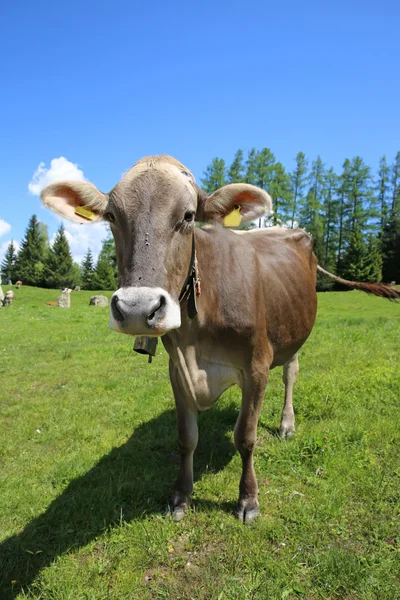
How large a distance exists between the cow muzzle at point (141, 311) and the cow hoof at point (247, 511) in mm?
1958

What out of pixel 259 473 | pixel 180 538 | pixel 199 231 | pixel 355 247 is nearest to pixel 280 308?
pixel 199 231

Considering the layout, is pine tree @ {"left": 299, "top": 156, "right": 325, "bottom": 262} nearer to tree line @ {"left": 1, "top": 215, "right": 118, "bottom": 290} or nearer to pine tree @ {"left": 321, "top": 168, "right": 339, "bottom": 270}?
pine tree @ {"left": 321, "top": 168, "right": 339, "bottom": 270}

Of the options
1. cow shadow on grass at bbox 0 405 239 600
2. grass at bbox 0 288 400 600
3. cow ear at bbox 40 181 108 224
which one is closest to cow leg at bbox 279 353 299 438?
grass at bbox 0 288 400 600

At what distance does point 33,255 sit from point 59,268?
9.25 m

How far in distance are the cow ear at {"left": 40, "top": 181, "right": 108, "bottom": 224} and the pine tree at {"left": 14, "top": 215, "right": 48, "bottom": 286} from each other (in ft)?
177

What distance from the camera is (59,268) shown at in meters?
51.8

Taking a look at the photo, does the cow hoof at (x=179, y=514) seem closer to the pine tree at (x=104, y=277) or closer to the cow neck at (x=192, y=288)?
the cow neck at (x=192, y=288)

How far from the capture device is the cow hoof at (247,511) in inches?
125

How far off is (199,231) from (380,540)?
2701mm

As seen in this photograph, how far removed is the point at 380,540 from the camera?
2.87 meters

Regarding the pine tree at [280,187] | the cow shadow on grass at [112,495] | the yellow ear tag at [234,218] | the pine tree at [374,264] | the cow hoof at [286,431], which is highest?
the pine tree at [280,187]

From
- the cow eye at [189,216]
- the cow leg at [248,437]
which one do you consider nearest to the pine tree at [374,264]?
the cow leg at [248,437]

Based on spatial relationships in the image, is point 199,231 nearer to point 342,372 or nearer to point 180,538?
point 180,538

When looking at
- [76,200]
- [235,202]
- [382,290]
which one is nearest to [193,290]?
[235,202]
